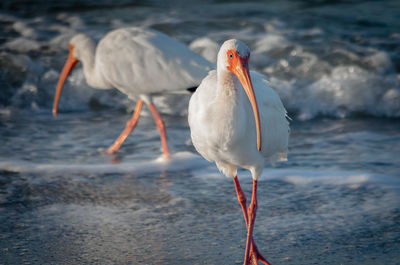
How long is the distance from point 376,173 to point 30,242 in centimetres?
282

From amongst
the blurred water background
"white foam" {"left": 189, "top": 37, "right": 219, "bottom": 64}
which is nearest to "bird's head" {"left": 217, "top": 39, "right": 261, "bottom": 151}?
the blurred water background

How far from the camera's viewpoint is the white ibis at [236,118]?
3252mm

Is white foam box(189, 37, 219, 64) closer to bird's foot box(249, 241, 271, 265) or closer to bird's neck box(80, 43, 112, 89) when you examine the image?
bird's neck box(80, 43, 112, 89)

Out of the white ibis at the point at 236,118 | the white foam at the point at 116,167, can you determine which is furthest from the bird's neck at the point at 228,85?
the white foam at the point at 116,167

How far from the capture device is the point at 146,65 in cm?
620

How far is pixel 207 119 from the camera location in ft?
11.2

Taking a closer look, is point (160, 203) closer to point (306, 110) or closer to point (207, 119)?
point (207, 119)

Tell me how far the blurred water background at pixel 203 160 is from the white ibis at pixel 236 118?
53 cm

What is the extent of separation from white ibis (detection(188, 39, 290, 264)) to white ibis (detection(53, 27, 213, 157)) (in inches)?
87.4

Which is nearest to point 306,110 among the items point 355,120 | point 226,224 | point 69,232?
point 355,120

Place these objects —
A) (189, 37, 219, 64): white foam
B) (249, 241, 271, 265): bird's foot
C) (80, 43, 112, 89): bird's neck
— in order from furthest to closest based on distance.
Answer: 1. (189, 37, 219, 64): white foam
2. (80, 43, 112, 89): bird's neck
3. (249, 241, 271, 265): bird's foot

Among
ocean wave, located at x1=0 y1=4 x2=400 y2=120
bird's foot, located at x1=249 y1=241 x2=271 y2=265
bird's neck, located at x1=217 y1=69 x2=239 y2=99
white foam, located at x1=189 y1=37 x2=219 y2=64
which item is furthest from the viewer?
white foam, located at x1=189 y1=37 x2=219 y2=64

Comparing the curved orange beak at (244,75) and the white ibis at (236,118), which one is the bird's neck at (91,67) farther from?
the curved orange beak at (244,75)

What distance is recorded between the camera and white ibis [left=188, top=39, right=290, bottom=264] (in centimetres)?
325
